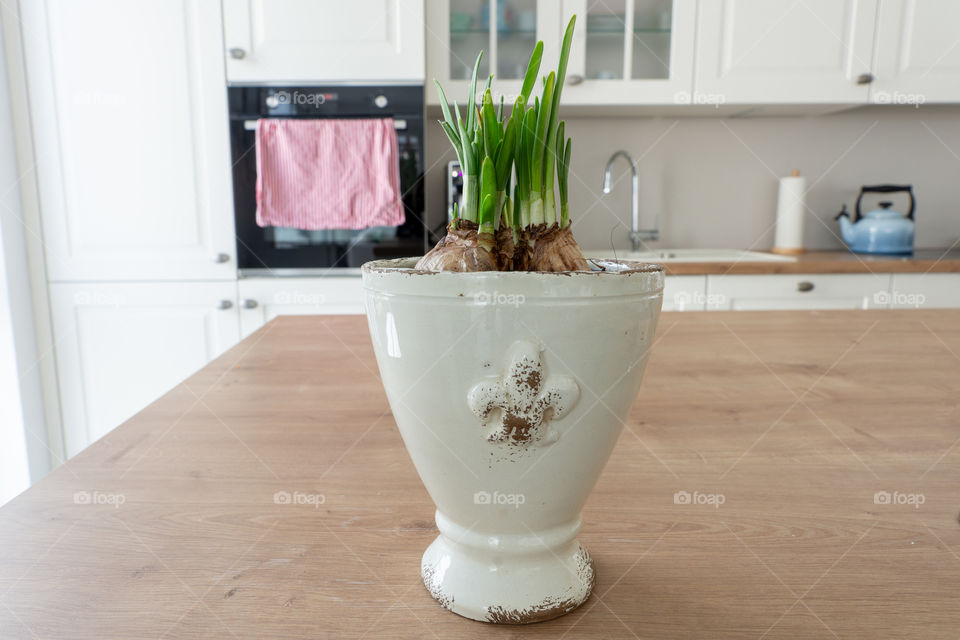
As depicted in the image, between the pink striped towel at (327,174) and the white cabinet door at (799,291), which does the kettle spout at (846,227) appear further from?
the pink striped towel at (327,174)

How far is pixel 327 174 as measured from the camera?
81.7 inches

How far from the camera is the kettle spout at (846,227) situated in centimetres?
245

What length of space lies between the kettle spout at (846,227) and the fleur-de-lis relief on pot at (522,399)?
101 inches

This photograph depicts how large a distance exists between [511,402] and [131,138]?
2196 mm

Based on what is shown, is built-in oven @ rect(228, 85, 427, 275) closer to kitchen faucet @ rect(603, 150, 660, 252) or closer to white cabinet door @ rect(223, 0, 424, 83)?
white cabinet door @ rect(223, 0, 424, 83)

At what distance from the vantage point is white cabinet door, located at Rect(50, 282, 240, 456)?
211 cm

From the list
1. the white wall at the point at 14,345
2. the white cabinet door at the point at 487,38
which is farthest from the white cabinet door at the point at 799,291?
the white wall at the point at 14,345

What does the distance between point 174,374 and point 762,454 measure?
6.79 ft

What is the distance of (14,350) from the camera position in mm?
2066

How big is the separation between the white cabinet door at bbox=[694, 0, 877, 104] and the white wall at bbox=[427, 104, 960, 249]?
1.30ft

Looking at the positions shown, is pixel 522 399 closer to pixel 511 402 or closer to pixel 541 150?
pixel 511 402

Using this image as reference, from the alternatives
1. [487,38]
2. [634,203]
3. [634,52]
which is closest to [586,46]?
[634,52]

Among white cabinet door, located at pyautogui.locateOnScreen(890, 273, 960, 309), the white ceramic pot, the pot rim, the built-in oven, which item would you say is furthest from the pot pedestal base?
white cabinet door, located at pyautogui.locateOnScreen(890, 273, 960, 309)

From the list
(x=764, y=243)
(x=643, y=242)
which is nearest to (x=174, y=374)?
(x=643, y=242)
